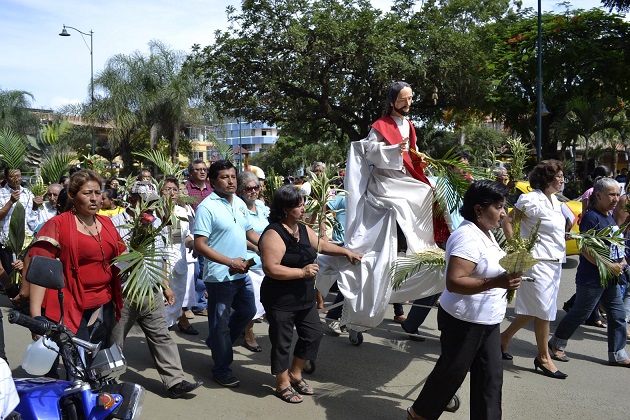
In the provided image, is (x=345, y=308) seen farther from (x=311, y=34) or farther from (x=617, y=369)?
(x=311, y=34)

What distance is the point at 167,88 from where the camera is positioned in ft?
109

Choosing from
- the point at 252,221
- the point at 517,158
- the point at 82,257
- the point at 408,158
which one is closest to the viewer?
the point at 82,257

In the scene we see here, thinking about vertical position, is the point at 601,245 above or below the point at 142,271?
above

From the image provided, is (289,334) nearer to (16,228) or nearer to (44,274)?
(44,274)

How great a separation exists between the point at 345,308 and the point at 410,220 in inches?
35.8

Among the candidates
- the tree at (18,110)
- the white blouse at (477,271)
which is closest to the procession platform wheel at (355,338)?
the white blouse at (477,271)

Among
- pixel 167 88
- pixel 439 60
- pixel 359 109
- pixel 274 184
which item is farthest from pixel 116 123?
pixel 274 184

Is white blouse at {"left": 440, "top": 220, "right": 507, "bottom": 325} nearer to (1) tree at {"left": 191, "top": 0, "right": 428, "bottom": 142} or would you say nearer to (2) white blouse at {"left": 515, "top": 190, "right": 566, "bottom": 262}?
(2) white blouse at {"left": 515, "top": 190, "right": 566, "bottom": 262}

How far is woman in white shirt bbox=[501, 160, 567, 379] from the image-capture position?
553 centimetres

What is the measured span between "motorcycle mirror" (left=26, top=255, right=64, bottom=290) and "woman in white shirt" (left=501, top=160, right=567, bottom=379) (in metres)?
3.86

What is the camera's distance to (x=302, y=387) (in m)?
5.17

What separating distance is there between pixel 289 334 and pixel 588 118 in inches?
781

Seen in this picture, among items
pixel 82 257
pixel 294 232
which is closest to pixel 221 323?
pixel 294 232

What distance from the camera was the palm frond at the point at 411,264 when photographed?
16.0 ft
